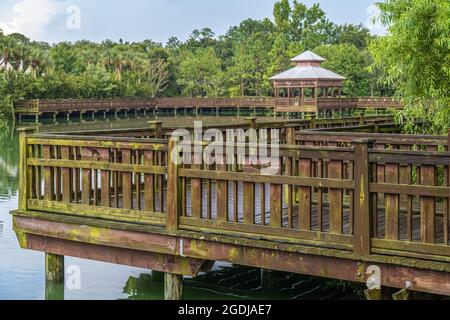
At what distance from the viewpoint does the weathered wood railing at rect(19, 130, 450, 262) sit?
6391mm

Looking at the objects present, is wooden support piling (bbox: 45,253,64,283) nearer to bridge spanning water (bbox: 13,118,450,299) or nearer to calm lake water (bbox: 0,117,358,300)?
bridge spanning water (bbox: 13,118,450,299)

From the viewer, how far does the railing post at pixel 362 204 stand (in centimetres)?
644

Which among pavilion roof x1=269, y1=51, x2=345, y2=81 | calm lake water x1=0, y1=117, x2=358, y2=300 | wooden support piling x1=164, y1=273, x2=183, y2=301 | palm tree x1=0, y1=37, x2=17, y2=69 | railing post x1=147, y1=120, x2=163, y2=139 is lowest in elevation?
calm lake water x1=0, y1=117, x2=358, y2=300

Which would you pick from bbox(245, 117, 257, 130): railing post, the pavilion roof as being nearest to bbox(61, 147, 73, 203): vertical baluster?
bbox(245, 117, 257, 130): railing post

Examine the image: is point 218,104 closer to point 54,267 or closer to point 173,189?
point 54,267

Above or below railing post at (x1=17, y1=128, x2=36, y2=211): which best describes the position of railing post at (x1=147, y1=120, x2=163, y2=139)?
above

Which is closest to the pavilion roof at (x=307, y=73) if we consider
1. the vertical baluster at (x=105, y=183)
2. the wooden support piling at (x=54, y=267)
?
the wooden support piling at (x=54, y=267)

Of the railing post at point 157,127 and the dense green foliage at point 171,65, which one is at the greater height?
the dense green foliage at point 171,65

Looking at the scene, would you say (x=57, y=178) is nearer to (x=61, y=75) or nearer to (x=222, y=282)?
(x=222, y=282)

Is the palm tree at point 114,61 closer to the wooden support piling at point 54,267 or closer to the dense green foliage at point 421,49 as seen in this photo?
the dense green foliage at point 421,49

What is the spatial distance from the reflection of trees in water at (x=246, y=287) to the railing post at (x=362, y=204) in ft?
7.19

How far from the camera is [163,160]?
8.38m

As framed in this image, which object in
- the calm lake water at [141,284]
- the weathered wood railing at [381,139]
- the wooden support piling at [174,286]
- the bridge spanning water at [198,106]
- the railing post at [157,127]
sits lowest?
the calm lake water at [141,284]
